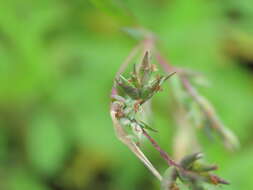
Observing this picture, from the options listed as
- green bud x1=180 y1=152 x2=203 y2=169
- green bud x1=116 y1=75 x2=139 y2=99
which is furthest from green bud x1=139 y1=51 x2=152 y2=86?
green bud x1=180 y1=152 x2=203 y2=169

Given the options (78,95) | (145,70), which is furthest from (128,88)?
(78,95)

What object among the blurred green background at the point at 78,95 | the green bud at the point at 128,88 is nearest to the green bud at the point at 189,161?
the green bud at the point at 128,88

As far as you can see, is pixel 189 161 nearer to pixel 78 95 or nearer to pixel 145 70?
pixel 145 70

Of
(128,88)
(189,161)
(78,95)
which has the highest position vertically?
(78,95)

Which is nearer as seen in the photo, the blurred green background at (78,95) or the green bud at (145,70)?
the green bud at (145,70)

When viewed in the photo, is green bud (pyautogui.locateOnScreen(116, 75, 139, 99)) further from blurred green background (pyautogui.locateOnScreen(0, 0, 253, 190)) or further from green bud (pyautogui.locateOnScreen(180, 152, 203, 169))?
blurred green background (pyautogui.locateOnScreen(0, 0, 253, 190))

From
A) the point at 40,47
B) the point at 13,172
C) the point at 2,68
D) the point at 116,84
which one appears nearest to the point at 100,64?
the point at 40,47

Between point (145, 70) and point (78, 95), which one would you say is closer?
point (145, 70)

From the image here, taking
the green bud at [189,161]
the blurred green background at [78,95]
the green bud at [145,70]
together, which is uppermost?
the blurred green background at [78,95]

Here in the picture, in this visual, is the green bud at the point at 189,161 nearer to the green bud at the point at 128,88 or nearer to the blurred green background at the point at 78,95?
the green bud at the point at 128,88

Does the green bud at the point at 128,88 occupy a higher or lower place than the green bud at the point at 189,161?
higher
